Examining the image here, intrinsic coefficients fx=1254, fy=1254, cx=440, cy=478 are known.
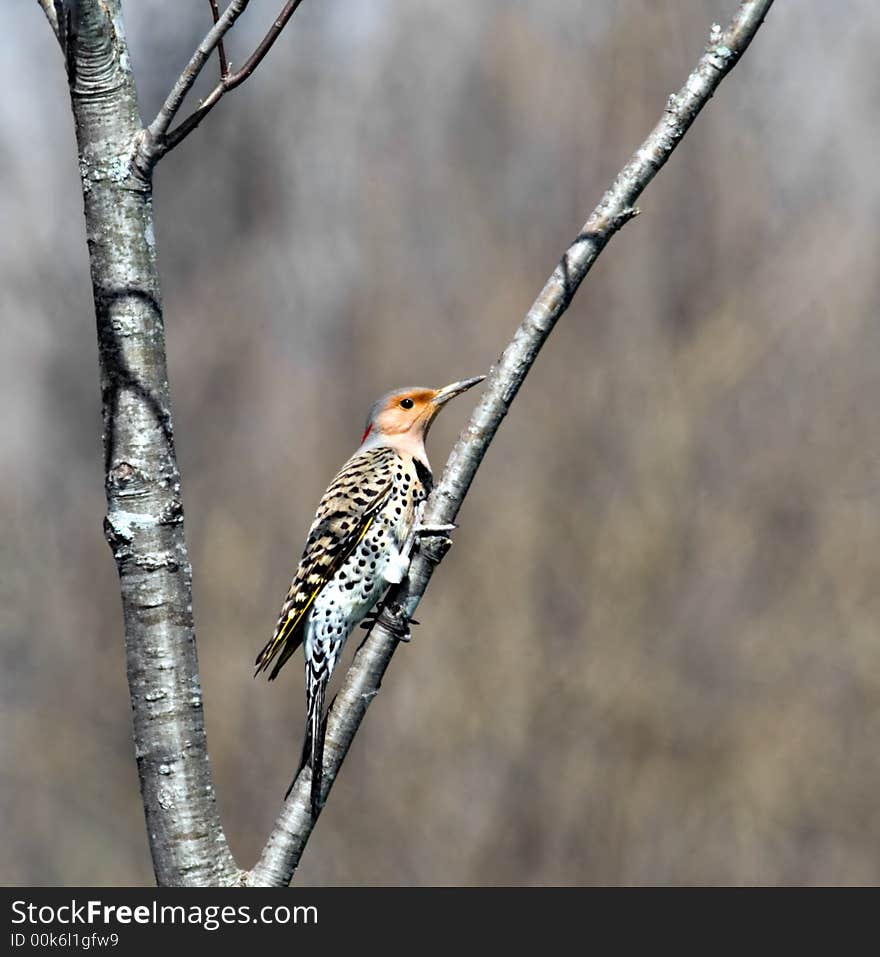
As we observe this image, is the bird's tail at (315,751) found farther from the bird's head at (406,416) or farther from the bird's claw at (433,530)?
the bird's head at (406,416)

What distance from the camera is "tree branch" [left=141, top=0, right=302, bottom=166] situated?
1.89 metres

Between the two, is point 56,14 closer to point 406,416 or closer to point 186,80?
point 186,80

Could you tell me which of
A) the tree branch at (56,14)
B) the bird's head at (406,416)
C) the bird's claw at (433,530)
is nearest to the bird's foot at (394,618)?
the bird's claw at (433,530)

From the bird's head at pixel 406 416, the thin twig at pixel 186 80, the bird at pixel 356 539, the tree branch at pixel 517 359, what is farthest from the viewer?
the bird's head at pixel 406 416

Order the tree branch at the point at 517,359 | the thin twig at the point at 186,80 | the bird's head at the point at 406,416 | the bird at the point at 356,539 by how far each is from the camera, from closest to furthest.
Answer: the thin twig at the point at 186,80 → the tree branch at the point at 517,359 → the bird at the point at 356,539 → the bird's head at the point at 406,416

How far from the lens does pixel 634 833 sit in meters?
7.39

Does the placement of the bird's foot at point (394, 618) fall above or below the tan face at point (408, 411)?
below

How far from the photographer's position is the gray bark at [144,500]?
76.9 inches

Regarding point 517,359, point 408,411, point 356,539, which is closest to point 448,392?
point 408,411

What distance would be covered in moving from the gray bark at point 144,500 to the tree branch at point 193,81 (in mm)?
42

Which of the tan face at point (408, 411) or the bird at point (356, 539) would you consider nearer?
the bird at point (356, 539)

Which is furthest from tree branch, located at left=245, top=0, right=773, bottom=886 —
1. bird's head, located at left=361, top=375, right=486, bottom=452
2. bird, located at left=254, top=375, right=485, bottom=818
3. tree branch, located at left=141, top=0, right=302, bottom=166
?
bird's head, located at left=361, top=375, right=486, bottom=452

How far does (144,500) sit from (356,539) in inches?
47.7

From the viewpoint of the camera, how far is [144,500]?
6.42 ft
